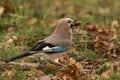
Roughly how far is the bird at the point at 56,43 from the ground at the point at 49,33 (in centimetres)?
19

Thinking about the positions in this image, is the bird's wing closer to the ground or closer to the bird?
the bird

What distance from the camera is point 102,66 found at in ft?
26.8

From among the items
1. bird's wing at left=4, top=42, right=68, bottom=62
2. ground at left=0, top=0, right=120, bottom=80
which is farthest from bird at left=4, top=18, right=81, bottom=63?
ground at left=0, top=0, right=120, bottom=80

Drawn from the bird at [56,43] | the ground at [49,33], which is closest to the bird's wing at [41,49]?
the bird at [56,43]

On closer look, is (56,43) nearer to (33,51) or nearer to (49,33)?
(33,51)

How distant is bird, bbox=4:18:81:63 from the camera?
807 centimetres

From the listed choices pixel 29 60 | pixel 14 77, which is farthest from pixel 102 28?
pixel 14 77

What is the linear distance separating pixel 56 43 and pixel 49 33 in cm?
190

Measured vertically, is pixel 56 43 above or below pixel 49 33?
above

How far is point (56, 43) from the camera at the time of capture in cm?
830

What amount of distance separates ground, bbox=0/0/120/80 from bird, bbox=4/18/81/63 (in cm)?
19

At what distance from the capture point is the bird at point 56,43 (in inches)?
318

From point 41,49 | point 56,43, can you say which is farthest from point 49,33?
point 41,49

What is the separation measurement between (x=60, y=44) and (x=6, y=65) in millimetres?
822
